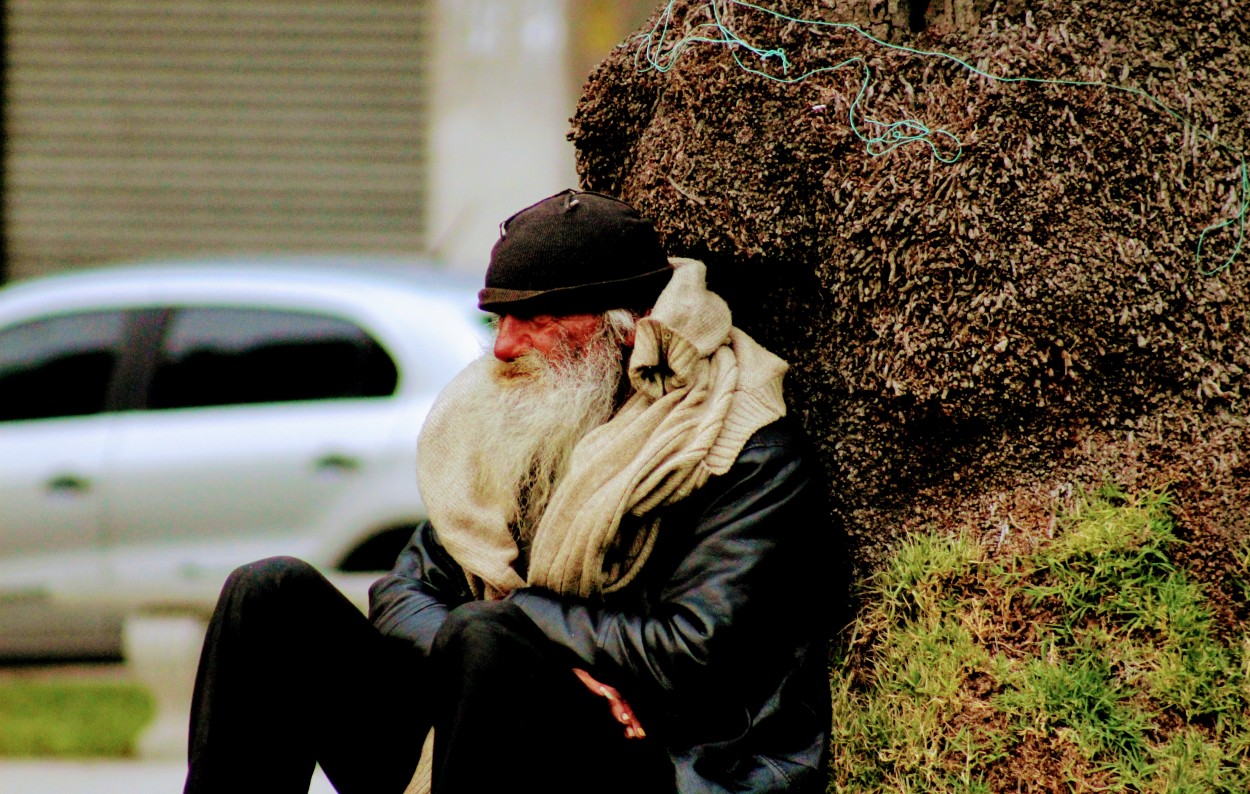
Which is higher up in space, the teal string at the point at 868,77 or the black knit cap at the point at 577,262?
the teal string at the point at 868,77

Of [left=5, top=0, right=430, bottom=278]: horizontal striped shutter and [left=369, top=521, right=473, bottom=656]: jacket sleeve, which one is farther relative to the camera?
[left=5, top=0, right=430, bottom=278]: horizontal striped shutter

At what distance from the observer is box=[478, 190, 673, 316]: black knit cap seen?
260 cm

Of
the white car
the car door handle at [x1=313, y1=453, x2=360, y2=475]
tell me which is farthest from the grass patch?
the car door handle at [x1=313, y1=453, x2=360, y2=475]

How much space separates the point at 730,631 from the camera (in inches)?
90.6

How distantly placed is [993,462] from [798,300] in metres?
0.54

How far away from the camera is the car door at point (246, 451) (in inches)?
191

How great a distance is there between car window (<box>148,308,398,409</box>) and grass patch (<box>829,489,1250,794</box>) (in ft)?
9.34

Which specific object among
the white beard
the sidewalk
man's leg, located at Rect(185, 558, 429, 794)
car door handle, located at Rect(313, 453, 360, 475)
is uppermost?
the white beard

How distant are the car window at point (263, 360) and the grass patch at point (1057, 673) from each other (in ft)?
9.34

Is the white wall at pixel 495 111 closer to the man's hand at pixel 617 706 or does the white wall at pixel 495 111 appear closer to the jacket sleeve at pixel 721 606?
the jacket sleeve at pixel 721 606

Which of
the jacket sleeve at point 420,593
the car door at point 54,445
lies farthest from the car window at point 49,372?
the jacket sleeve at point 420,593

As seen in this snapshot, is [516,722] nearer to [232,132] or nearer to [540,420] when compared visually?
[540,420]

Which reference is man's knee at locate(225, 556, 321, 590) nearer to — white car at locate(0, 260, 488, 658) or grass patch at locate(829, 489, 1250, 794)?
grass patch at locate(829, 489, 1250, 794)

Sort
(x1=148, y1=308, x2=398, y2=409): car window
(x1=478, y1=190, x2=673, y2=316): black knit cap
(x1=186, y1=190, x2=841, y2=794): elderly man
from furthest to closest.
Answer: (x1=148, y1=308, x2=398, y2=409): car window → (x1=478, y1=190, x2=673, y2=316): black knit cap → (x1=186, y1=190, x2=841, y2=794): elderly man
